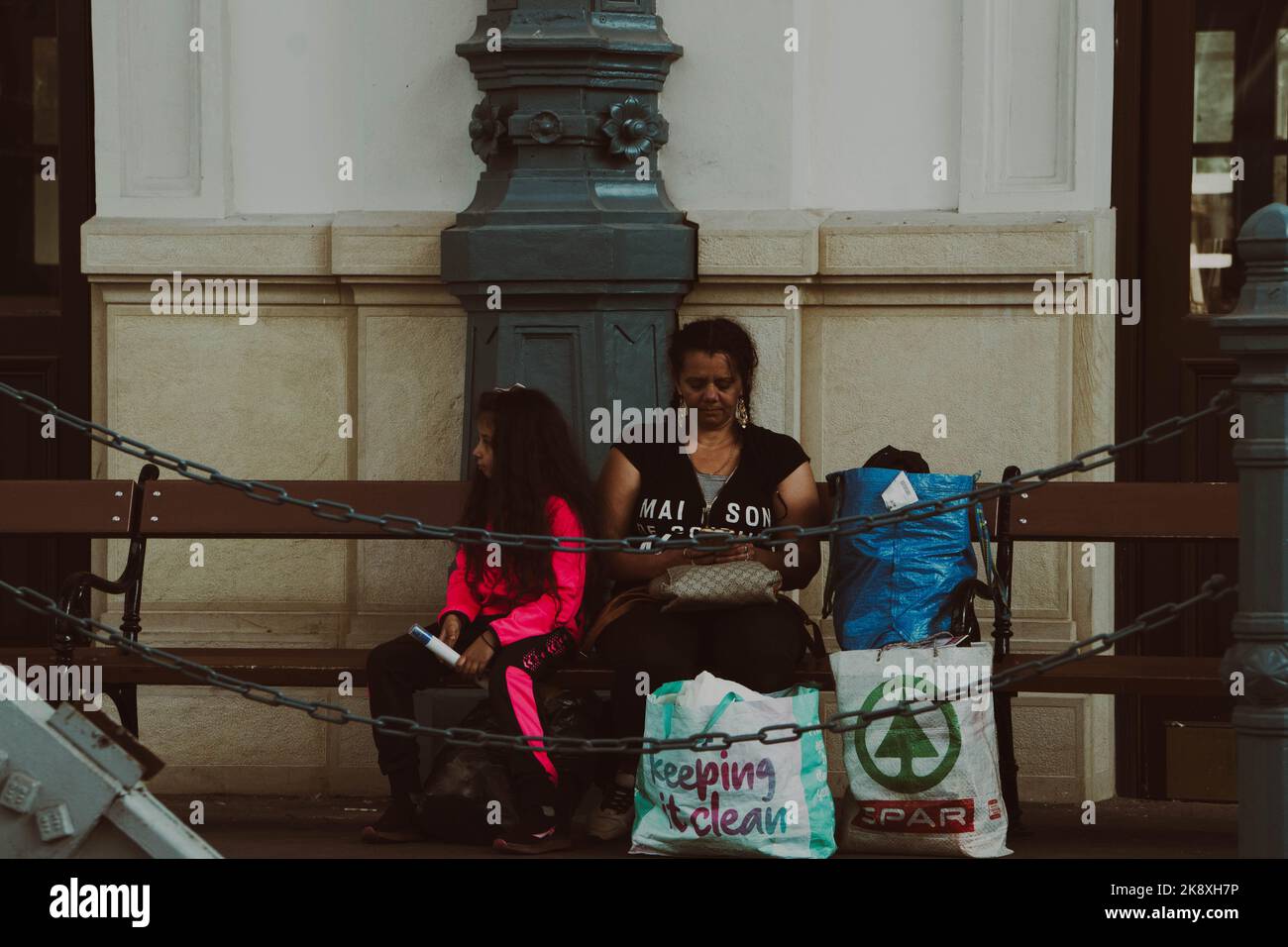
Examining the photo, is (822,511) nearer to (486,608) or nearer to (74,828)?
(486,608)

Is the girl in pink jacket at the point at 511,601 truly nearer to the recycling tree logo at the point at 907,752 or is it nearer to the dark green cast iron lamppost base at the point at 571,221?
the dark green cast iron lamppost base at the point at 571,221

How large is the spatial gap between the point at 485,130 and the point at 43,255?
1.81m

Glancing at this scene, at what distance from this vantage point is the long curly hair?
18.9ft

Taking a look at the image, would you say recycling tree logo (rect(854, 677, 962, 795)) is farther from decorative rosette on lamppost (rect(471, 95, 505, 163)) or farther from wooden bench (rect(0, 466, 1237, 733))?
decorative rosette on lamppost (rect(471, 95, 505, 163))

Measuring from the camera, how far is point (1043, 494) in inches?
237

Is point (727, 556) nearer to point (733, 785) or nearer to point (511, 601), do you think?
point (511, 601)

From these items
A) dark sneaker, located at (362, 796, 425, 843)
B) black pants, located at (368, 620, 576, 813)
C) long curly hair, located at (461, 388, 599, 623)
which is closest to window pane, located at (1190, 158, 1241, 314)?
long curly hair, located at (461, 388, 599, 623)

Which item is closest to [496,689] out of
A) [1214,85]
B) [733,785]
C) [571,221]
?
[733,785]

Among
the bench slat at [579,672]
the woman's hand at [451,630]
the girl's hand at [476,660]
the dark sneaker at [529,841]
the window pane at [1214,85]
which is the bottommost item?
the dark sneaker at [529,841]

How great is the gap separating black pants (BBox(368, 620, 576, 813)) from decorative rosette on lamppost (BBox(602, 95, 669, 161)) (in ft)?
5.11

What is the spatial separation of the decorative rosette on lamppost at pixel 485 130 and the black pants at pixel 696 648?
5.05 feet

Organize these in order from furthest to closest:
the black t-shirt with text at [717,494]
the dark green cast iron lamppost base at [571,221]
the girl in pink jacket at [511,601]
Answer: the dark green cast iron lamppost base at [571,221]
the black t-shirt with text at [717,494]
the girl in pink jacket at [511,601]

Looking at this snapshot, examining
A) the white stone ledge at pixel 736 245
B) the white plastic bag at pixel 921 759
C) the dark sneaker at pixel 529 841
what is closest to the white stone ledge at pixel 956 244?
the white stone ledge at pixel 736 245

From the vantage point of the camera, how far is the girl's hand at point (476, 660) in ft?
18.7
